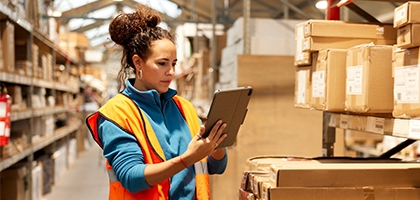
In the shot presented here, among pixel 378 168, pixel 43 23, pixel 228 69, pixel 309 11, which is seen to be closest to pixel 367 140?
pixel 228 69

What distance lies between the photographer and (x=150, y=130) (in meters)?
1.57

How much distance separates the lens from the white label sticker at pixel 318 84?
1797 mm

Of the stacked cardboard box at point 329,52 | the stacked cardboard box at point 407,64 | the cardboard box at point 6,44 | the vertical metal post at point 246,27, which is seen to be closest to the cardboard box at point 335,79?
the stacked cardboard box at point 329,52

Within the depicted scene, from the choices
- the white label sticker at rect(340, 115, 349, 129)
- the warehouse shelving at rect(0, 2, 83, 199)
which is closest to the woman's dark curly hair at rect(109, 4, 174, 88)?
the white label sticker at rect(340, 115, 349, 129)

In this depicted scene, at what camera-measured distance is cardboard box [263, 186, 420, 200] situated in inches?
52.7

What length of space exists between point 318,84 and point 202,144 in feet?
2.22

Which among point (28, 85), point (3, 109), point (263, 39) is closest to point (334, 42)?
point (263, 39)

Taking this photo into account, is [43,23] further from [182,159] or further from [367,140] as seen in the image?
[182,159]

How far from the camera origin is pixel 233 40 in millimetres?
4039

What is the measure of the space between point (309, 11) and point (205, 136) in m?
7.15

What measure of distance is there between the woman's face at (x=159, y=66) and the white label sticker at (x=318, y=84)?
0.63 meters

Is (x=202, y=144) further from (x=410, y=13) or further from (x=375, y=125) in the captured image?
(x=410, y=13)

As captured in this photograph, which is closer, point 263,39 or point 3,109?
point 3,109

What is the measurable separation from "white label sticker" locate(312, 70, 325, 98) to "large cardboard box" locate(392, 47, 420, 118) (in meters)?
0.40
